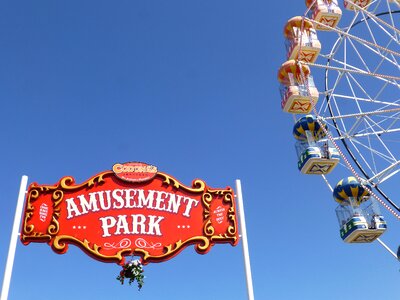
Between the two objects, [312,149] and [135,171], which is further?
[312,149]

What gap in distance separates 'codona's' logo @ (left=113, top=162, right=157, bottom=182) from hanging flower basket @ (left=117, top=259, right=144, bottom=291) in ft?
4.89

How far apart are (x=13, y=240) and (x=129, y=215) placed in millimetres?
1819

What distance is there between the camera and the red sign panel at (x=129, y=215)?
6.93m

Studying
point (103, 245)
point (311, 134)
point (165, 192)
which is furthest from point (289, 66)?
point (103, 245)

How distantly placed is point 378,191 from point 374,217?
0.92 meters

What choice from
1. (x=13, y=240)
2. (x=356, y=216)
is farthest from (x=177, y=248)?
(x=356, y=216)

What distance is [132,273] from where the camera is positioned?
667 cm

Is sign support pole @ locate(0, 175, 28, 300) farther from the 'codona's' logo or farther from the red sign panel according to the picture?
the 'codona's' logo

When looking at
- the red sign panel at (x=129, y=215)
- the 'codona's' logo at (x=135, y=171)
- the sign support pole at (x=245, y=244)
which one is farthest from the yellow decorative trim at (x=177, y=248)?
the 'codona's' logo at (x=135, y=171)

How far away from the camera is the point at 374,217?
1525 centimetres

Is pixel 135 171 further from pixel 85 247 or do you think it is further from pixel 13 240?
pixel 13 240

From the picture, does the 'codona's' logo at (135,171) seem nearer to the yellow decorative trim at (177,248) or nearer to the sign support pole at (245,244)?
the yellow decorative trim at (177,248)

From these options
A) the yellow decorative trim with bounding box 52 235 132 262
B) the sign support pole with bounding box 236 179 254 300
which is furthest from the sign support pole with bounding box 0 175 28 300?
the sign support pole with bounding box 236 179 254 300

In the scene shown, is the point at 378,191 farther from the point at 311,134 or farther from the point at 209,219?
the point at 209,219
